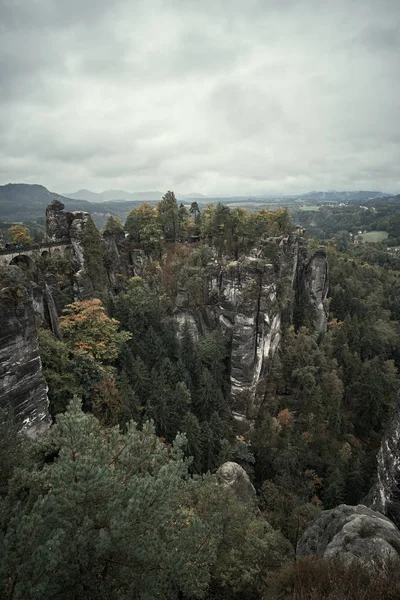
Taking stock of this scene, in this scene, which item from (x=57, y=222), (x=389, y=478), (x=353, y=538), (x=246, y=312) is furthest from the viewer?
(x=57, y=222)

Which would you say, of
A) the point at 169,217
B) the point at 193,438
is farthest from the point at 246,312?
the point at 169,217

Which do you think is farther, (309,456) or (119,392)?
(309,456)

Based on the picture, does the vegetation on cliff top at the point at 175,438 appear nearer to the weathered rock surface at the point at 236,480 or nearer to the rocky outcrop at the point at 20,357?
the weathered rock surface at the point at 236,480

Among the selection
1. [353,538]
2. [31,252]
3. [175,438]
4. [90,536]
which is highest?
[31,252]

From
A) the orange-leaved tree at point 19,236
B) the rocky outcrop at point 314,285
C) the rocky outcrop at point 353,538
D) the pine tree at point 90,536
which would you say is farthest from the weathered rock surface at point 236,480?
the orange-leaved tree at point 19,236

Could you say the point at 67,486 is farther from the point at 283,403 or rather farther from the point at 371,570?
the point at 283,403

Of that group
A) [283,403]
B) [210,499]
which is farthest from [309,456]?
[210,499]

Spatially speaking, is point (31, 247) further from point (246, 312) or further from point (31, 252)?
point (246, 312)
